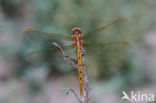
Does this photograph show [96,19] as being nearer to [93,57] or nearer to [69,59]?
[93,57]

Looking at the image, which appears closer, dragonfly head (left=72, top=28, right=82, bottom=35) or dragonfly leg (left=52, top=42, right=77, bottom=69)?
dragonfly leg (left=52, top=42, right=77, bottom=69)

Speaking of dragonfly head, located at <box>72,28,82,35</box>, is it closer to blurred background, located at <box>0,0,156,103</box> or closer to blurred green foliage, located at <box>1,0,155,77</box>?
blurred background, located at <box>0,0,156,103</box>

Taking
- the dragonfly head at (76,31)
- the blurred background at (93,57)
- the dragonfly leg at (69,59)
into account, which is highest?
the blurred background at (93,57)

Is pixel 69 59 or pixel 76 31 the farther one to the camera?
pixel 76 31

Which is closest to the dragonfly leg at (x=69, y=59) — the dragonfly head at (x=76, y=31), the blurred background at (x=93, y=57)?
the dragonfly head at (x=76, y=31)

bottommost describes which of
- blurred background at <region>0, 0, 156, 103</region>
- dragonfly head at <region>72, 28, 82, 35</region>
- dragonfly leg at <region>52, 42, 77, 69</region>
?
dragonfly leg at <region>52, 42, 77, 69</region>

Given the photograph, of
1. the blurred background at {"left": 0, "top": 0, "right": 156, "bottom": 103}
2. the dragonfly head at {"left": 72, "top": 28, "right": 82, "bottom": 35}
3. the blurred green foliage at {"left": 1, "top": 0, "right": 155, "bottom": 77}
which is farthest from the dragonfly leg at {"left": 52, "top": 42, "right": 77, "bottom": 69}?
the blurred green foliage at {"left": 1, "top": 0, "right": 155, "bottom": 77}

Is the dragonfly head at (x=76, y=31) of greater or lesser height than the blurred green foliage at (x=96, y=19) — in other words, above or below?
below

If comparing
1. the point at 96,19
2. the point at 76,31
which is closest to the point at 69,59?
the point at 76,31

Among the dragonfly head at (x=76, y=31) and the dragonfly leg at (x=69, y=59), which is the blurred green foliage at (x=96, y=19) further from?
the dragonfly leg at (x=69, y=59)

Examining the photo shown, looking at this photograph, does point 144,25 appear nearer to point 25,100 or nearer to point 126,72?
point 126,72

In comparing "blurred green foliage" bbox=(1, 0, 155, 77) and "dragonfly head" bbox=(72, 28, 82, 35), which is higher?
"blurred green foliage" bbox=(1, 0, 155, 77)

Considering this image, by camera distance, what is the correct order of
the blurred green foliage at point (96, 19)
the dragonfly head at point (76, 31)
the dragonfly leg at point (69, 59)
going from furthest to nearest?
the blurred green foliage at point (96, 19) → the dragonfly head at point (76, 31) → the dragonfly leg at point (69, 59)
